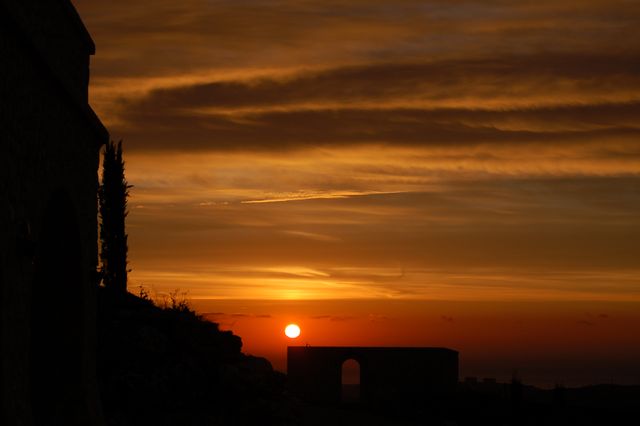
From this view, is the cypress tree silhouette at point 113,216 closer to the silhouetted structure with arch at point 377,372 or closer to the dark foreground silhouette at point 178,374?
the dark foreground silhouette at point 178,374

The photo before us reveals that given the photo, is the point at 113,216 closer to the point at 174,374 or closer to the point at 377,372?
the point at 174,374

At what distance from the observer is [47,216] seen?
15.2m

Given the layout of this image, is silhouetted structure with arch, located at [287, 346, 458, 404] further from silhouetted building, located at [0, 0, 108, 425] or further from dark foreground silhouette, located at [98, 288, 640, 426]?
silhouetted building, located at [0, 0, 108, 425]

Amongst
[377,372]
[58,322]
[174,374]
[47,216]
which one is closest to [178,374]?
[174,374]

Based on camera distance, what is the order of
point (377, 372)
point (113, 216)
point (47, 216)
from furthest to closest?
point (377, 372) → point (113, 216) → point (47, 216)

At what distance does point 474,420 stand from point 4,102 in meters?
31.2

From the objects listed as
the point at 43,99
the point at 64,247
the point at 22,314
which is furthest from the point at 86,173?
the point at 22,314

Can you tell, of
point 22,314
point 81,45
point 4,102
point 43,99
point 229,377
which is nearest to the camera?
point 4,102

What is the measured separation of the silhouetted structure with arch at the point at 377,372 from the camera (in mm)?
46781

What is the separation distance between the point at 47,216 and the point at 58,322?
6.69ft

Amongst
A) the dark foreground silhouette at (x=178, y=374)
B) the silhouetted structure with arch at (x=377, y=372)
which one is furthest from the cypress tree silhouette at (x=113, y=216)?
the silhouetted structure with arch at (x=377, y=372)

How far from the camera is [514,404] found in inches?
1553

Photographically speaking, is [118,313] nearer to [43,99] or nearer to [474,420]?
[43,99]

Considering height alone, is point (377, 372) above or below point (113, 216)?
below
